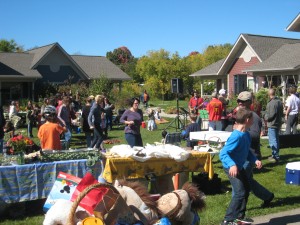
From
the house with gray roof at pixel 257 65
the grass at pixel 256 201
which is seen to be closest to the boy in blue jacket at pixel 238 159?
the grass at pixel 256 201

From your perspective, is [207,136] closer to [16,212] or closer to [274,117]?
[274,117]

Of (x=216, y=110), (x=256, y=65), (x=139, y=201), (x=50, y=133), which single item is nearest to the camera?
(x=139, y=201)

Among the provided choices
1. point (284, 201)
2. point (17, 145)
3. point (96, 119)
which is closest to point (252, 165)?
point (284, 201)

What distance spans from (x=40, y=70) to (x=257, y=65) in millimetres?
17705

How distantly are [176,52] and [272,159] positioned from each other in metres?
42.4

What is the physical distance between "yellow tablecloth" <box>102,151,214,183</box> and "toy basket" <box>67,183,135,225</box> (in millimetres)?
2925

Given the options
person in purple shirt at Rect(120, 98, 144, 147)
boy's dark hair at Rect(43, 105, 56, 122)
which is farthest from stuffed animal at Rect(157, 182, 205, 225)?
person in purple shirt at Rect(120, 98, 144, 147)

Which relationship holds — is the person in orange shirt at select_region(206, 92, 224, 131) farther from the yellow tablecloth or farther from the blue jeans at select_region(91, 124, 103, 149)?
the yellow tablecloth

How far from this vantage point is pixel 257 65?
29.2 meters

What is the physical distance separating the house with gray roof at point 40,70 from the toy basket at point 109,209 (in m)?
28.3

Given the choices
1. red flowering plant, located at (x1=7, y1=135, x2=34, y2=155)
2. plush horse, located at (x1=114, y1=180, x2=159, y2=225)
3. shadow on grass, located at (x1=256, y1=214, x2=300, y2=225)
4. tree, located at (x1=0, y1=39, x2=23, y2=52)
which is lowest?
shadow on grass, located at (x1=256, y1=214, x2=300, y2=225)

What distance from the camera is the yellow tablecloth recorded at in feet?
Answer: 21.3

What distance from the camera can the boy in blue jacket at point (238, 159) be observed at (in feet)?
18.2

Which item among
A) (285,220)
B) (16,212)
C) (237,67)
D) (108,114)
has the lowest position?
(285,220)
